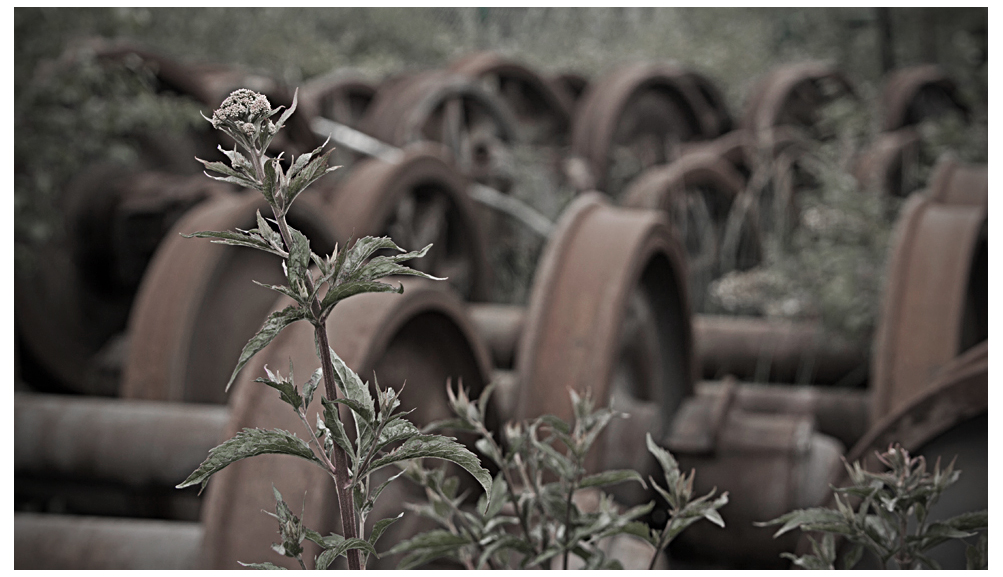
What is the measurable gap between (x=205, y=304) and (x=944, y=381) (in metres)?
1.85

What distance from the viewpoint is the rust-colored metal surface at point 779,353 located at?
302 centimetres

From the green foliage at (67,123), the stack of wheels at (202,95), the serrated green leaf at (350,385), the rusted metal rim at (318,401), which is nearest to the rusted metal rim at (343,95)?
the stack of wheels at (202,95)

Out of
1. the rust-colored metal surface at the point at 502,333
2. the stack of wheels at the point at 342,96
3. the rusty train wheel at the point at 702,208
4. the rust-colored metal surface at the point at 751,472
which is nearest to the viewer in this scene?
the rust-colored metal surface at the point at 751,472

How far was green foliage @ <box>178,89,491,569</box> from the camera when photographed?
1.61 ft

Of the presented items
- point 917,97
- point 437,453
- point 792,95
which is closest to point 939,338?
point 437,453

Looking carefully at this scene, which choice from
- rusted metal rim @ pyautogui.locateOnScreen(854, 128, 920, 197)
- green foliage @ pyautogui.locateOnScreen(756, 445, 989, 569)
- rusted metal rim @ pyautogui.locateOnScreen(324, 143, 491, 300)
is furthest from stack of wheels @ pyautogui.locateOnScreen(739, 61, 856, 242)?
green foliage @ pyautogui.locateOnScreen(756, 445, 989, 569)

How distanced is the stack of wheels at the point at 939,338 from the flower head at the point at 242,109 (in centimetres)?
125

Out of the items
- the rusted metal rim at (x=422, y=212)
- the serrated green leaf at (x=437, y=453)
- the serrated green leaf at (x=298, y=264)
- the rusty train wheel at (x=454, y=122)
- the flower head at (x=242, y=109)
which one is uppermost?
the rusty train wheel at (x=454, y=122)

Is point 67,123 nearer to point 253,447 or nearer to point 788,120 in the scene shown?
point 253,447

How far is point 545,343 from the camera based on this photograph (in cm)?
202

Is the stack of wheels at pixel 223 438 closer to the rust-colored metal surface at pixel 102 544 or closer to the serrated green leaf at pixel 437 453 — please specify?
the rust-colored metal surface at pixel 102 544

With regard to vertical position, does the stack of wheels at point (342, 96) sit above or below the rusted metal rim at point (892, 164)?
above

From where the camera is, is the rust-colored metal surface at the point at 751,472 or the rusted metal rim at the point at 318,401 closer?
the rusted metal rim at the point at 318,401

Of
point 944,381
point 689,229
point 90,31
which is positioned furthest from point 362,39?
point 944,381
